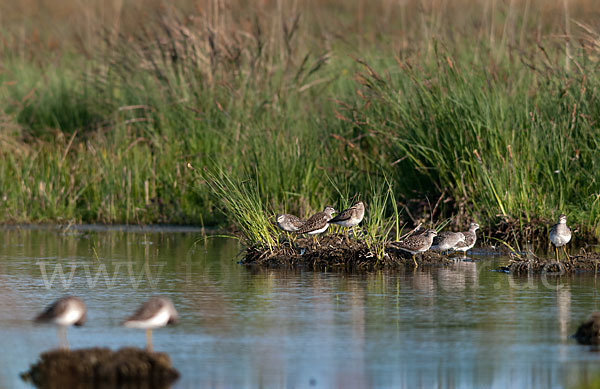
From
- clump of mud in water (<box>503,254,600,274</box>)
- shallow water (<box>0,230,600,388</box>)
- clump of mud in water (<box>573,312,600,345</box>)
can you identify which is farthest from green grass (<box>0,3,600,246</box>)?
clump of mud in water (<box>573,312,600,345</box>)

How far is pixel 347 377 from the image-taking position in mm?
8508

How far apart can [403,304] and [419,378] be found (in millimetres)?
3301

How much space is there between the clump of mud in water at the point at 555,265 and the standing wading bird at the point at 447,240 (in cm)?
102

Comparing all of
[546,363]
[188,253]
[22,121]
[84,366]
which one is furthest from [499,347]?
[22,121]

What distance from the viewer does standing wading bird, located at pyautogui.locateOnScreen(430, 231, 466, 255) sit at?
15062 millimetres

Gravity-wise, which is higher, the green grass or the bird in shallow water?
the green grass

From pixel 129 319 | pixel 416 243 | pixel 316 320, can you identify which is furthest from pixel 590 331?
pixel 416 243

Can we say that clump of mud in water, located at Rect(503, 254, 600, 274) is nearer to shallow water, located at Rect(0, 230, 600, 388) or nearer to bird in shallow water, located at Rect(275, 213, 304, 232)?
shallow water, located at Rect(0, 230, 600, 388)

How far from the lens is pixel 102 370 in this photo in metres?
8.40

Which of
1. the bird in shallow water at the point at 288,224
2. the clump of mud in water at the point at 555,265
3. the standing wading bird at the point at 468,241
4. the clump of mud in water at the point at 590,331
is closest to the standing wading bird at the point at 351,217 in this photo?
the bird in shallow water at the point at 288,224

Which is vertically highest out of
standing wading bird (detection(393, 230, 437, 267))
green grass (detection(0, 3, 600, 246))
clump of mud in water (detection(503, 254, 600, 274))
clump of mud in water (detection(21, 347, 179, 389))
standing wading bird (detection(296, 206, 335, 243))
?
green grass (detection(0, 3, 600, 246))

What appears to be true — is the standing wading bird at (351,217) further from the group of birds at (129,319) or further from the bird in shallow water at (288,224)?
the group of birds at (129,319)

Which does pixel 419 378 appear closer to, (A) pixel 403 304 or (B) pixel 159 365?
(B) pixel 159 365

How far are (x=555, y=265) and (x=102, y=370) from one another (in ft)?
23.8
